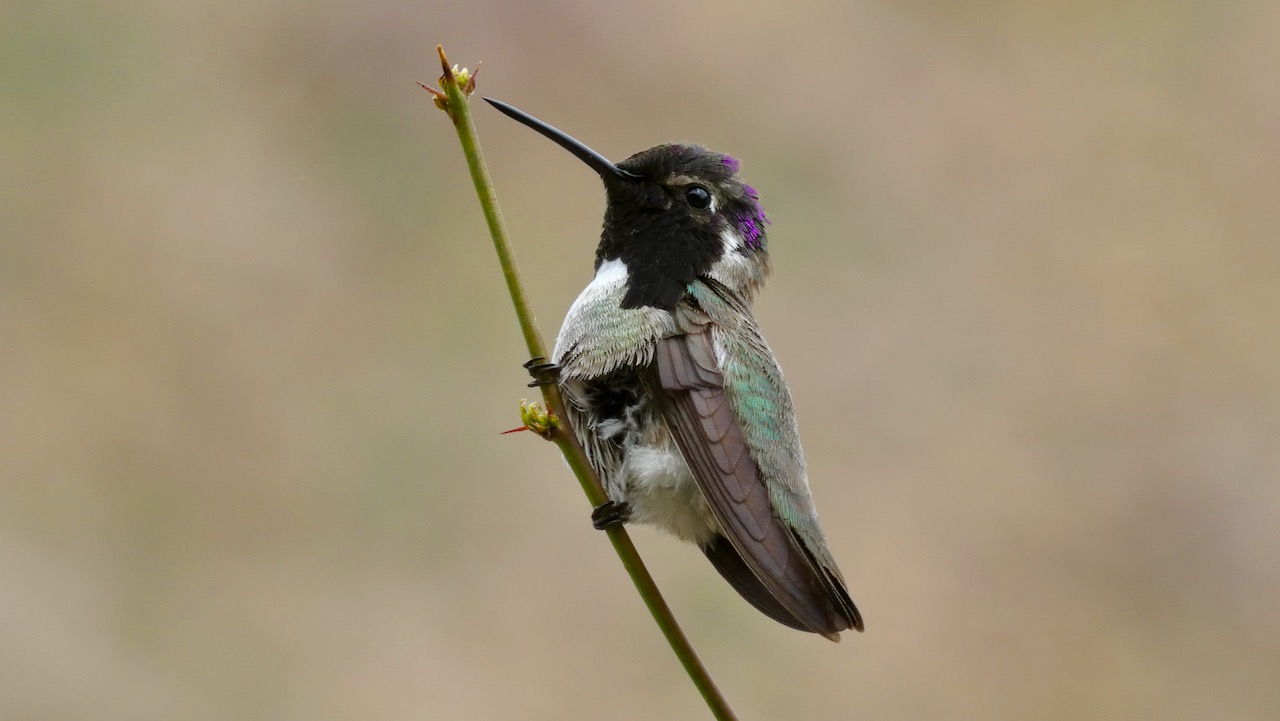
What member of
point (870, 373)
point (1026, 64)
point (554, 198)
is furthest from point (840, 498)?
point (1026, 64)

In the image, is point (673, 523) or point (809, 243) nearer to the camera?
point (673, 523)

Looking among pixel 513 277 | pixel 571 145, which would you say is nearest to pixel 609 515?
pixel 513 277

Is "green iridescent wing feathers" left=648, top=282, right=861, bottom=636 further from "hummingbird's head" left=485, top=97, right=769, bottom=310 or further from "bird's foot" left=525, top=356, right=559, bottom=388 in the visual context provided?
"bird's foot" left=525, top=356, right=559, bottom=388

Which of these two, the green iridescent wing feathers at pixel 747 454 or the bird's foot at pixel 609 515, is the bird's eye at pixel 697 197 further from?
the bird's foot at pixel 609 515

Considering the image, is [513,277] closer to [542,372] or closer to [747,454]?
[542,372]

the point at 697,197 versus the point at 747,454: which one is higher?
the point at 697,197

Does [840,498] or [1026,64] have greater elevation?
[1026,64]

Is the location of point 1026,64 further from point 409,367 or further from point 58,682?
point 58,682
